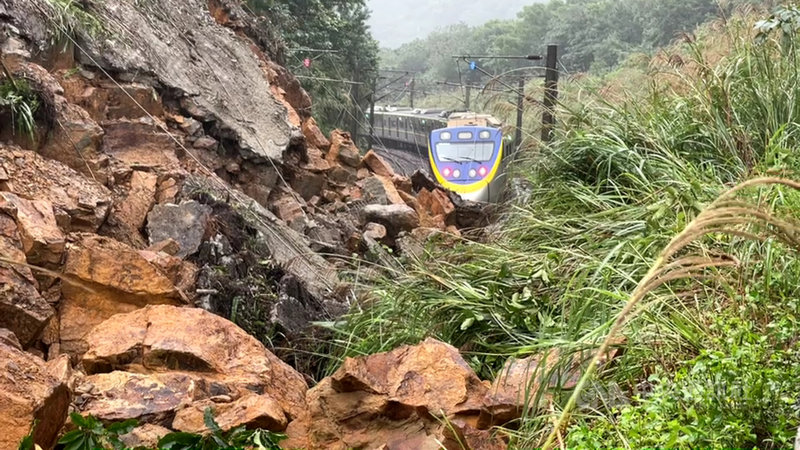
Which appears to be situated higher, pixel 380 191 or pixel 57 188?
pixel 57 188

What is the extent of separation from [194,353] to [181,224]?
145 centimetres

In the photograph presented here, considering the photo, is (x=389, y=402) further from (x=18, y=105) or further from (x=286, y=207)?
(x=286, y=207)

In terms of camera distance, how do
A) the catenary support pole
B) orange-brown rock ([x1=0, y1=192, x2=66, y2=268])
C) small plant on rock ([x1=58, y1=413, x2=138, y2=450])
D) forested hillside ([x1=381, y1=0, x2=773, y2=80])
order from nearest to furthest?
1. small plant on rock ([x1=58, y1=413, x2=138, y2=450])
2. orange-brown rock ([x1=0, y1=192, x2=66, y2=268])
3. the catenary support pole
4. forested hillside ([x1=381, y1=0, x2=773, y2=80])

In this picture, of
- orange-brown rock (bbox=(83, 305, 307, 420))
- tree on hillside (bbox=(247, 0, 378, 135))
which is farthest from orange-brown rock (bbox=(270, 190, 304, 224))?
tree on hillside (bbox=(247, 0, 378, 135))

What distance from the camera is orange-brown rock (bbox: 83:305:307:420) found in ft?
7.45

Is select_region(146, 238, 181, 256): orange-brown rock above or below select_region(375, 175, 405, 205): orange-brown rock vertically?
above

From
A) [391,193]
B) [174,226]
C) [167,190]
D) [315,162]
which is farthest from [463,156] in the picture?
[174,226]

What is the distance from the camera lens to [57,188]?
328cm

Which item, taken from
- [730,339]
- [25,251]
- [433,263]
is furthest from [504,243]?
[25,251]

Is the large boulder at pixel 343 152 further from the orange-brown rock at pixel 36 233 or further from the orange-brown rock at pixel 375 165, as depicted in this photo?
the orange-brown rock at pixel 36 233

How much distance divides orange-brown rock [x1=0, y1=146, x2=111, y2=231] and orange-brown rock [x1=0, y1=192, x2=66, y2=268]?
0.27 metres

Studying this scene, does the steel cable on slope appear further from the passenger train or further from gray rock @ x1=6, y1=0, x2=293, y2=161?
the passenger train

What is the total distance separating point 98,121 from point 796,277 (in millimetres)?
3596

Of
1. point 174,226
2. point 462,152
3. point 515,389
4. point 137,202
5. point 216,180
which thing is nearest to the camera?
point 515,389
